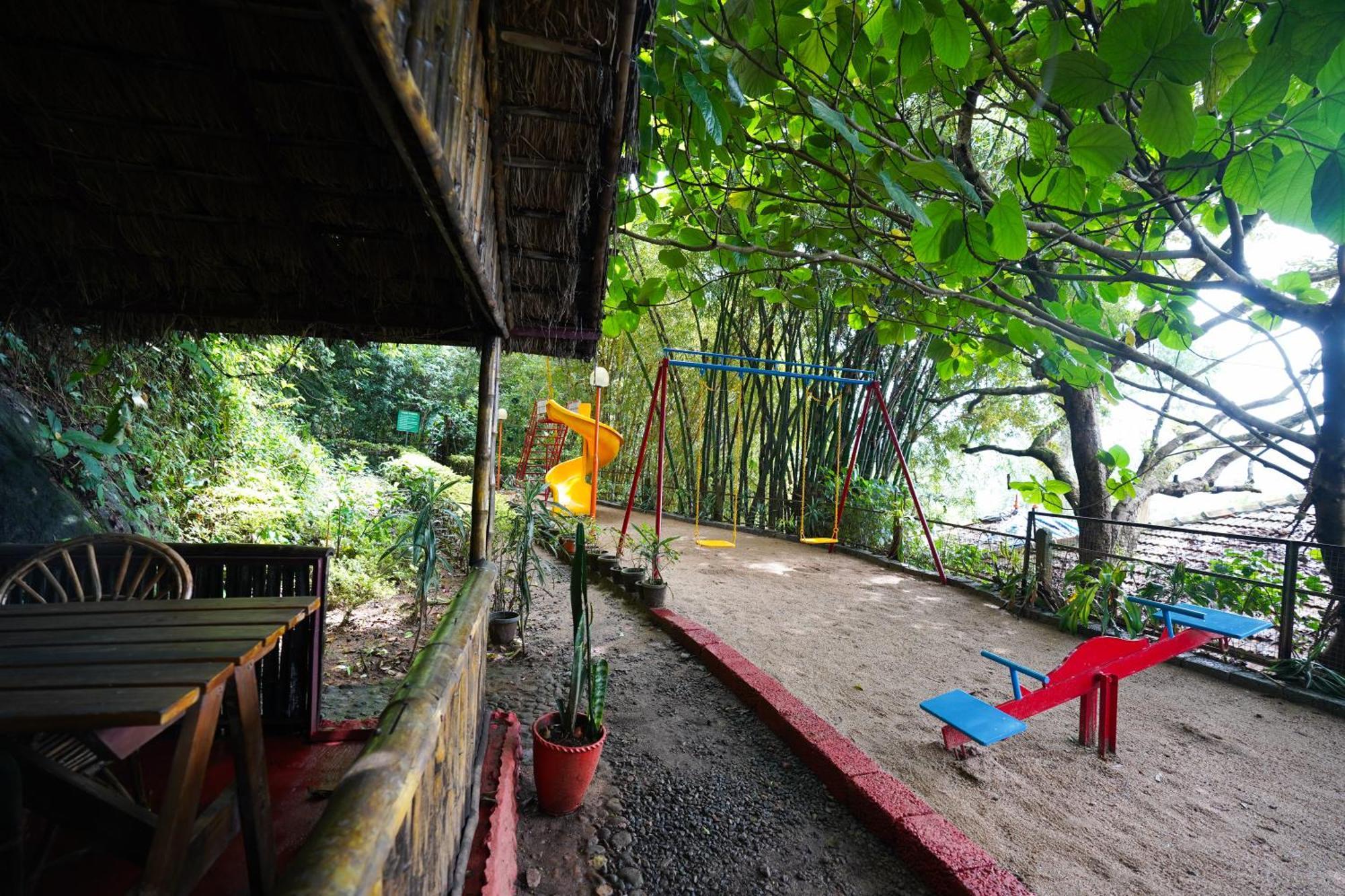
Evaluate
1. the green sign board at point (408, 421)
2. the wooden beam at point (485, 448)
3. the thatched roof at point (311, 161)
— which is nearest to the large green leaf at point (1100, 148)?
the thatched roof at point (311, 161)

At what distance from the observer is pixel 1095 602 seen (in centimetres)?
425

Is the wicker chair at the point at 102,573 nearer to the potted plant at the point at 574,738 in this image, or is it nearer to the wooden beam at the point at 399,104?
the potted plant at the point at 574,738

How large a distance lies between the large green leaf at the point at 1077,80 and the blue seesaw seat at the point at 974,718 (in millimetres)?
1936

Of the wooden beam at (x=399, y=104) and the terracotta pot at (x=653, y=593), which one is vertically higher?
the wooden beam at (x=399, y=104)

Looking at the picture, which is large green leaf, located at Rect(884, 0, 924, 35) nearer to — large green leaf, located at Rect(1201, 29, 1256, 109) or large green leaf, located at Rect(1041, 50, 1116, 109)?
large green leaf, located at Rect(1041, 50, 1116, 109)

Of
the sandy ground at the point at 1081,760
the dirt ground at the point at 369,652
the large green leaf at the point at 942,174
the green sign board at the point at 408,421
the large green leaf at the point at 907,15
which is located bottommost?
the dirt ground at the point at 369,652

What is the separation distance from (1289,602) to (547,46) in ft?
15.4

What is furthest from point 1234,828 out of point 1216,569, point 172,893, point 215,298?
point 215,298

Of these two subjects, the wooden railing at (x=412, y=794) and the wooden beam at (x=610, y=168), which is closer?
the wooden railing at (x=412, y=794)

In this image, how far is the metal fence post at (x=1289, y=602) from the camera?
3.39 metres

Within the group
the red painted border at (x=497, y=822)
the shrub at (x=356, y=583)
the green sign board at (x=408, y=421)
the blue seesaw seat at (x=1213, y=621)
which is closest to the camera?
the red painted border at (x=497, y=822)

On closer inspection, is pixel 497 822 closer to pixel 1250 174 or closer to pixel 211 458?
pixel 1250 174

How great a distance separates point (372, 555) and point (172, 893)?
432 cm

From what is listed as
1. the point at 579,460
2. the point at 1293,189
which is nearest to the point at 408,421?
the point at 579,460
